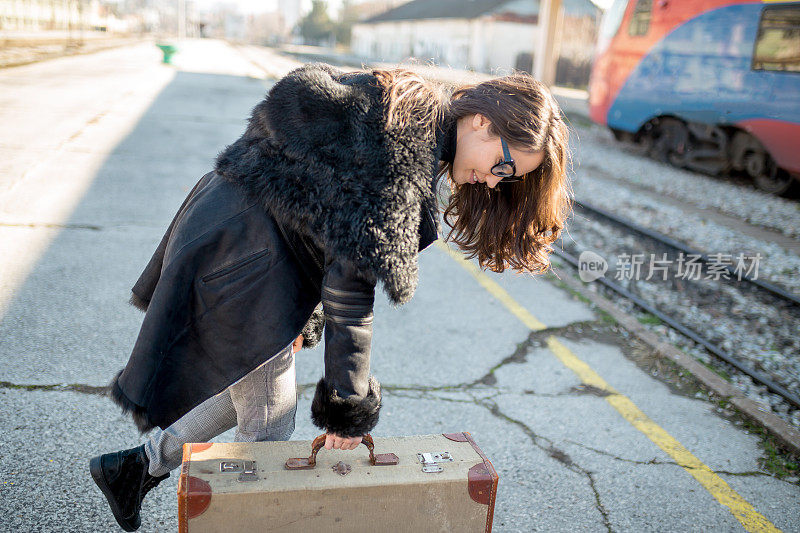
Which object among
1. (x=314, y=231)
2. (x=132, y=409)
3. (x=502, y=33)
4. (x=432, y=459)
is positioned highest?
(x=502, y=33)

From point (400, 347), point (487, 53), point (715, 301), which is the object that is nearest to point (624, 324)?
point (715, 301)

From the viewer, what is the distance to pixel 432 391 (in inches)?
131

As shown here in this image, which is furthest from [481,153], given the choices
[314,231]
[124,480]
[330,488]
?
[124,480]

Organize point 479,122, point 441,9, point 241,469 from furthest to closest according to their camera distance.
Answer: point 441,9, point 479,122, point 241,469

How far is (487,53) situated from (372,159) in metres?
38.0

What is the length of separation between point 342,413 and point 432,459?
0.35 m

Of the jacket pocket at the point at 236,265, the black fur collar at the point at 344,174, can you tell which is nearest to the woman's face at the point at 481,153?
the black fur collar at the point at 344,174

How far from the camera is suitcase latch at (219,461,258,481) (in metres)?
1.62

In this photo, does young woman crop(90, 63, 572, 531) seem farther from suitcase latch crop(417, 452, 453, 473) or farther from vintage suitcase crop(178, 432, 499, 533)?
suitcase latch crop(417, 452, 453, 473)

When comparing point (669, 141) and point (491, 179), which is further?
point (669, 141)

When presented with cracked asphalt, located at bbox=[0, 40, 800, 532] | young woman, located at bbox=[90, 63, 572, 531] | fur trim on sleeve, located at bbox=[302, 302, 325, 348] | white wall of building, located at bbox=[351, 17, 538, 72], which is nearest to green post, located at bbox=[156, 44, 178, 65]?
white wall of building, located at bbox=[351, 17, 538, 72]

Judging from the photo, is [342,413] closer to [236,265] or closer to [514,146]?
[236,265]

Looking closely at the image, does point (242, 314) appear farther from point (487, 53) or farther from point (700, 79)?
point (487, 53)

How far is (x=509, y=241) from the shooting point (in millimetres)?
2143
